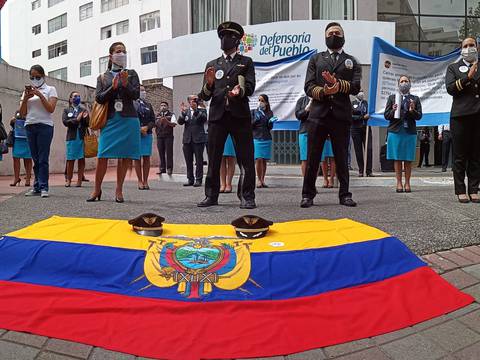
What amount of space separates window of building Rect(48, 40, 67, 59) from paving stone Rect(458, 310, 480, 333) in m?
48.6

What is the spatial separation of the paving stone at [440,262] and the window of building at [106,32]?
1653 inches

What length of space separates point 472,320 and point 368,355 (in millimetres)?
714

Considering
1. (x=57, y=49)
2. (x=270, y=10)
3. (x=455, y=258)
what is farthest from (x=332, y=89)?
(x=57, y=49)

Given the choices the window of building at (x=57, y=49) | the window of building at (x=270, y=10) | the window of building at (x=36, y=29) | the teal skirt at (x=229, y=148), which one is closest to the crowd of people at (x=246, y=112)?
the teal skirt at (x=229, y=148)

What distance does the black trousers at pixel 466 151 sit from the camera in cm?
546

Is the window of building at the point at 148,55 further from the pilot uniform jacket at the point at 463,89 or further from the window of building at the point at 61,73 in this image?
the pilot uniform jacket at the point at 463,89

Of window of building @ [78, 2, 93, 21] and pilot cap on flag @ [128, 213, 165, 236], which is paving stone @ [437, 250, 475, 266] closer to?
pilot cap on flag @ [128, 213, 165, 236]

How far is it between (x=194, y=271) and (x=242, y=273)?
0.92ft

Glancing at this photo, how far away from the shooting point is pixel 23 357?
7.13 ft

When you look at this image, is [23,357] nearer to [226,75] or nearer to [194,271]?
[194,271]

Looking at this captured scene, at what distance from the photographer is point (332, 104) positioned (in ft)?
17.1

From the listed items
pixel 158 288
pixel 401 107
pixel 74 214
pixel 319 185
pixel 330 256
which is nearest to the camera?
pixel 158 288

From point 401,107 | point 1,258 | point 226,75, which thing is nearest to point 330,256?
point 1,258

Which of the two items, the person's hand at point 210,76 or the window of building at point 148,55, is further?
the window of building at point 148,55
